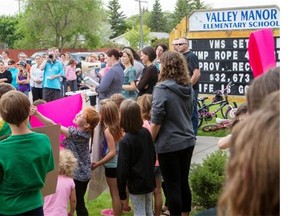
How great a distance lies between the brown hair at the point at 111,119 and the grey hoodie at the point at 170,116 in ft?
1.63

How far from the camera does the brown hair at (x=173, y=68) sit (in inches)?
187

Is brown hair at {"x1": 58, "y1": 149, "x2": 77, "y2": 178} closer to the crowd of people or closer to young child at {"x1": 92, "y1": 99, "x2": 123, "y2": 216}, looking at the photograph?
the crowd of people

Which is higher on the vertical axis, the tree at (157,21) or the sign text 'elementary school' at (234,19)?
the tree at (157,21)

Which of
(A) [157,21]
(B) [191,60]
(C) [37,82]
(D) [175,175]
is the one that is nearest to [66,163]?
(D) [175,175]

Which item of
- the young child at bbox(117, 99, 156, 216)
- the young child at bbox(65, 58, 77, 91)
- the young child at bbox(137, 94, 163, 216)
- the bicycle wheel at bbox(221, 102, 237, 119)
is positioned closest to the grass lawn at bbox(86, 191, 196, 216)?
the young child at bbox(137, 94, 163, 216)

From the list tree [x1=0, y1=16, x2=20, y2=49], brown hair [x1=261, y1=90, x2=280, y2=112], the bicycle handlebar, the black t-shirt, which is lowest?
the bicycle handlebar

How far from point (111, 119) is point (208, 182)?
4.16 feet

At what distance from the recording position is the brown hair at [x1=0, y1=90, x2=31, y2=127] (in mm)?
3320

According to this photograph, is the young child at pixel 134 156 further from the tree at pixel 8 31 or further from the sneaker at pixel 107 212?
the tree at pixel 8 31

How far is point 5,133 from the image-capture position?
3.77m

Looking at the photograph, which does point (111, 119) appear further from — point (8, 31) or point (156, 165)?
point (8, 31)

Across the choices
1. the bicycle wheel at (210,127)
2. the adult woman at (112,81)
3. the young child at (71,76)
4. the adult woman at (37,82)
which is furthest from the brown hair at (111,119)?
the young child at (71,76)

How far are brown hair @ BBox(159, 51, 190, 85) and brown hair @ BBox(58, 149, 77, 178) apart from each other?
1196 mm
